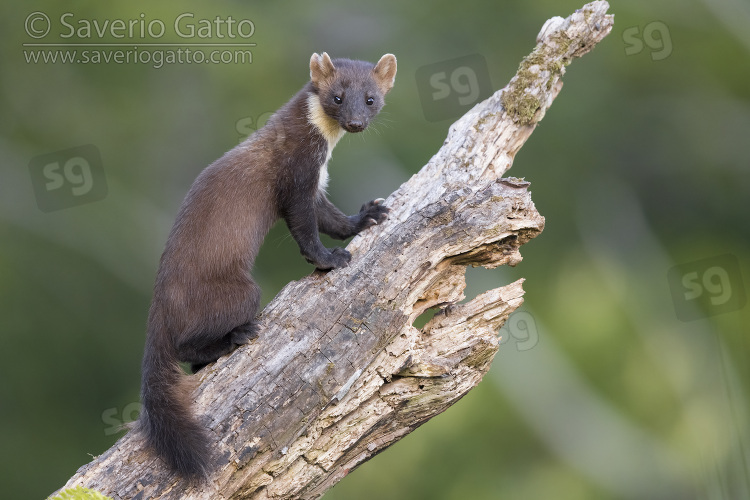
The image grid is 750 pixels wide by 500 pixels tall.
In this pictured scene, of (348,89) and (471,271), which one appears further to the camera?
(471,271)

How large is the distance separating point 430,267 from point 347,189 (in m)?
8.86

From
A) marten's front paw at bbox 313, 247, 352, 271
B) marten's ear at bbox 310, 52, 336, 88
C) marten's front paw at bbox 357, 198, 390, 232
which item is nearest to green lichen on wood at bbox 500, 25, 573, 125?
marten's front paw at bbox 357, 198, 390, 232

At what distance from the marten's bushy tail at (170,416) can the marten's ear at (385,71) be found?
302 centimetres

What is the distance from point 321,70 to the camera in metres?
7.70

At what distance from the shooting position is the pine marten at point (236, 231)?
243 inches

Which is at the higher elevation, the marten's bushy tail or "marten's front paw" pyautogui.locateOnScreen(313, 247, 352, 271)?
"marten's front paw" pyautogui.locateOnScreen(313, 247, 352, 271)

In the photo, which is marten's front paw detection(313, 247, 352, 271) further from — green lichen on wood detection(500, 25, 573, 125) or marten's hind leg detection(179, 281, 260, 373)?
green lichen on wood detection(500, 25, 573, 125)

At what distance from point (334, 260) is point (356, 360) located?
952mm

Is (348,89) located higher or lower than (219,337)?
higher

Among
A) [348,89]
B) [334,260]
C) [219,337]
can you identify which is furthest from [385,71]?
[219,337]

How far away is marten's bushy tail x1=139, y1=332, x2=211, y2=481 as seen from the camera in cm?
573

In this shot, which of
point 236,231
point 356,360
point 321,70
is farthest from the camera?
point 321,70

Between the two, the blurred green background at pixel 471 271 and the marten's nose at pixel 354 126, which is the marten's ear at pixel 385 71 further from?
the blurred green background at pixel 471 271

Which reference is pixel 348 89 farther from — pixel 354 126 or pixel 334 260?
pixel 334 260
